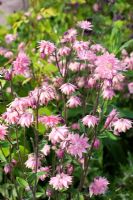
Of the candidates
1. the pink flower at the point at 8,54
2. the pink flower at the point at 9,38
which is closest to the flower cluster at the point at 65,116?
the pink flower at the point at 8,54

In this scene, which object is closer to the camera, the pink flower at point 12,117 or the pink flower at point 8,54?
the pink flower at point 12,117

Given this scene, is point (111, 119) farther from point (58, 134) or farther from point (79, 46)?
point (79, 46)

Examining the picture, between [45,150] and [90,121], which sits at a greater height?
[90,121]

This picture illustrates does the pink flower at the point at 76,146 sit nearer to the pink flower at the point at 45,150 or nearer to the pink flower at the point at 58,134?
the pink flower at the point at 58,134

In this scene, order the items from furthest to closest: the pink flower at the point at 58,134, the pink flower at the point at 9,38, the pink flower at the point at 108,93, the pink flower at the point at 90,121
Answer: the pink flower at the point at 9,38 → the pink flower at the point at 108,93 → the pink flower at the point at 90,121 → the pink flower at the point at 58,134

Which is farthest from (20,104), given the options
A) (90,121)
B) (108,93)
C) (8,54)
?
(8,54)

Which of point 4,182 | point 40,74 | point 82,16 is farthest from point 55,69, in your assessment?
point 82,16

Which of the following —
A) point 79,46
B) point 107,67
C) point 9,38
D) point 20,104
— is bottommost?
point 20,104

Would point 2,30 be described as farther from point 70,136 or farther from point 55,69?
point 70,136
